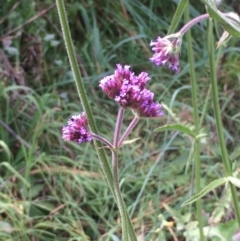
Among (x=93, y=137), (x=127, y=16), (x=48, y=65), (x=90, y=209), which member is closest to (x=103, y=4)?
(x=127, y=16)

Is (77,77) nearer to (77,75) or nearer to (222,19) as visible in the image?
(77,75)

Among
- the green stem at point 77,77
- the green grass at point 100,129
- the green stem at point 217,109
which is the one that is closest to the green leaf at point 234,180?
the green stem at point 217,109

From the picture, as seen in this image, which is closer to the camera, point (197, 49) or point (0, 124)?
point (0, 124)

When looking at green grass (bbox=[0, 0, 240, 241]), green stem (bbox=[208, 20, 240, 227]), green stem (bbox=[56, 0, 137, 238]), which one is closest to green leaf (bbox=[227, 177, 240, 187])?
green stem (bbox=[208, 20, 240, 227])

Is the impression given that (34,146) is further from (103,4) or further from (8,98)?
(103,4)

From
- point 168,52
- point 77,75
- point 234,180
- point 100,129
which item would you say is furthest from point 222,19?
point 100,129
